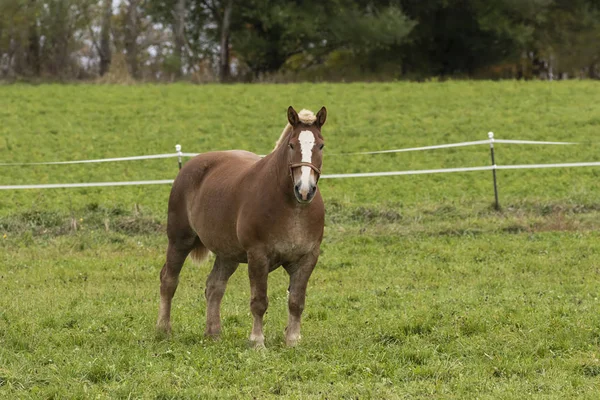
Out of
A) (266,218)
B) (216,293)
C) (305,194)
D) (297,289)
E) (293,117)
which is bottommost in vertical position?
(216,293)

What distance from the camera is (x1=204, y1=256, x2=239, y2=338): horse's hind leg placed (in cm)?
806

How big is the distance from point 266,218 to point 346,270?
187 inches

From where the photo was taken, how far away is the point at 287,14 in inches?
1560

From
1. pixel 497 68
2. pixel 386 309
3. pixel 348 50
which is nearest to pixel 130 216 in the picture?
pixel 386 309

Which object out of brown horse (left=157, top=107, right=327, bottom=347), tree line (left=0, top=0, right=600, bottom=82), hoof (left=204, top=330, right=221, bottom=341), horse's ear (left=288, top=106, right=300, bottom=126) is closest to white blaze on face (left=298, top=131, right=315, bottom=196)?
brown horse (left=157, top=107, right=327, bottom=347)

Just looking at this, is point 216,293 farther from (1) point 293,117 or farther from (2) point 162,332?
(1) point 293,117

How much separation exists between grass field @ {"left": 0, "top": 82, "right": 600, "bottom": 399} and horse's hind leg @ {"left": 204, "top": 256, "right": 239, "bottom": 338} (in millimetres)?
160

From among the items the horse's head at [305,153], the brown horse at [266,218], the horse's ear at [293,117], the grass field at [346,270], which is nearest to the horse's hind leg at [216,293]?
the brown horse at [266,218]

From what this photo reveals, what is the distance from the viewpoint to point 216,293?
8.20 m

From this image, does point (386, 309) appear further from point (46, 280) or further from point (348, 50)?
point (348, 50)

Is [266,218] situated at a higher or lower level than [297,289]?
higher

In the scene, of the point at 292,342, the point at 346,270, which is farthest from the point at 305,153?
the point at 346,270

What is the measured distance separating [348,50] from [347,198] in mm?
30431

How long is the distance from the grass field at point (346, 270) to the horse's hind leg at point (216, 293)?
160 millimetres
